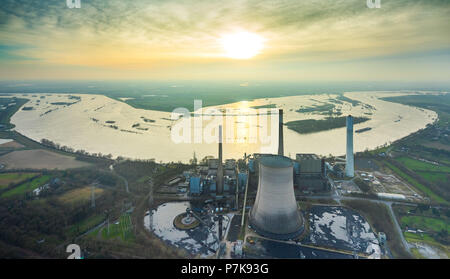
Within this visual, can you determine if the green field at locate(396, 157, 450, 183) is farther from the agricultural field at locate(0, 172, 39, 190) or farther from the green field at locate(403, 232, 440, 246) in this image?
the agricultural field at locate(0, 172, 39, 190)

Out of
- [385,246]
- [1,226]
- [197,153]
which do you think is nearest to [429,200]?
A: [385,246]

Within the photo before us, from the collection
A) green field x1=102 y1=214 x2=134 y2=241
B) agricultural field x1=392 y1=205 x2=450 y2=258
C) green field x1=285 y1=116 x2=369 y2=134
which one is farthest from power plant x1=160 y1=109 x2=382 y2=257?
green field x1=285 y1=116 x2=369 y2=134

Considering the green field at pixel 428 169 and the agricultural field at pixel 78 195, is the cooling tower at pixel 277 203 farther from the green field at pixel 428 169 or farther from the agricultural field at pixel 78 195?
the green field at pixel 428 169

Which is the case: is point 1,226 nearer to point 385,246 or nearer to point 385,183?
point 385,246

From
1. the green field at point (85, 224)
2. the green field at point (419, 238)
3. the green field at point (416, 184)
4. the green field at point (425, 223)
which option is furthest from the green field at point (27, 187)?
the green field at point (416, 184)
